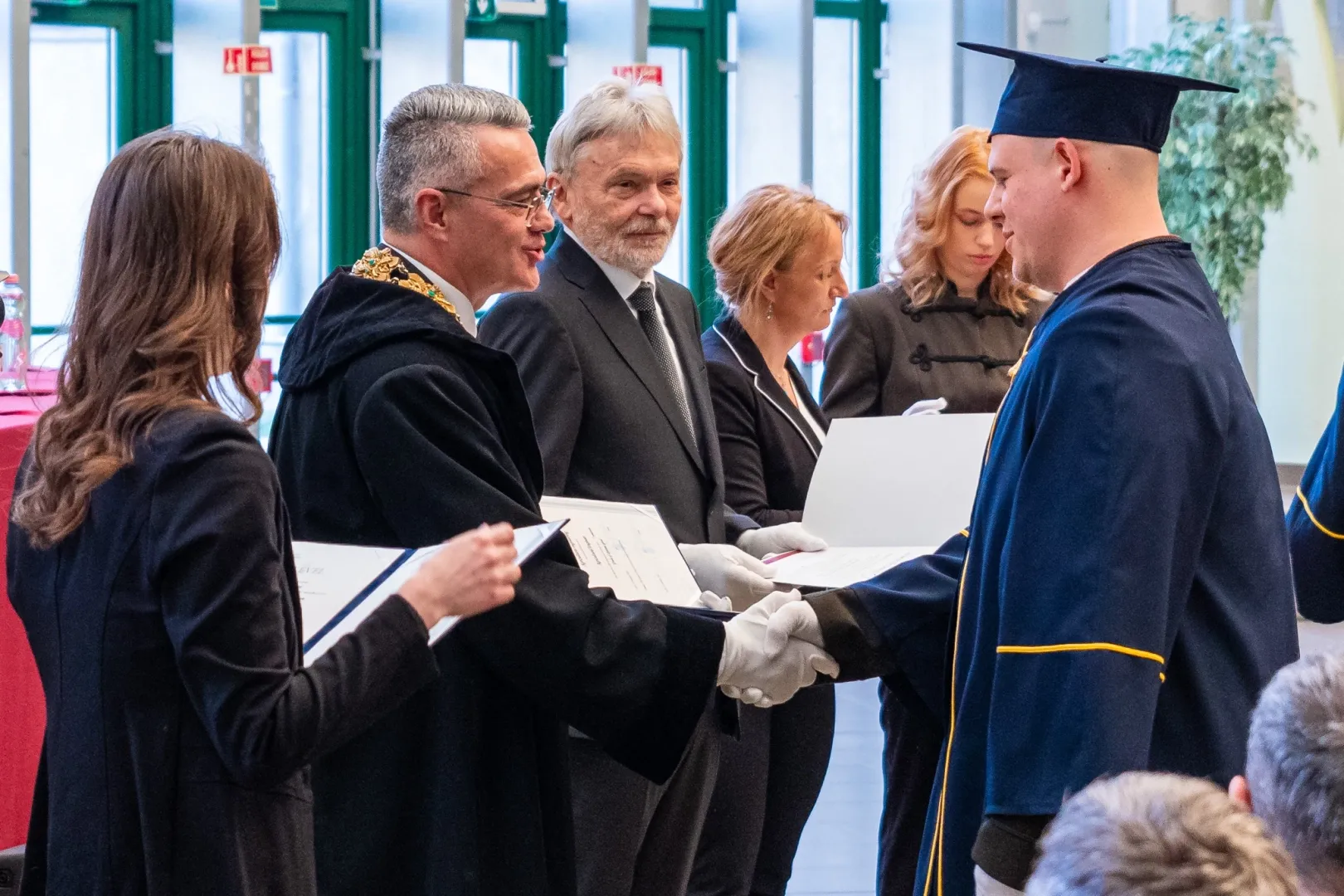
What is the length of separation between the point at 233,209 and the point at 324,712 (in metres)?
0.54

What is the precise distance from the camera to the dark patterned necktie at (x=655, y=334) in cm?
296

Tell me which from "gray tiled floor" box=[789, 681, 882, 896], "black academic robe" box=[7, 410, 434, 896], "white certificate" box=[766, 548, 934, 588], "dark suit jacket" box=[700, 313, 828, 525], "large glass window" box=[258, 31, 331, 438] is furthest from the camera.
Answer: "large glass window" box=[258, 31, 331, 438]

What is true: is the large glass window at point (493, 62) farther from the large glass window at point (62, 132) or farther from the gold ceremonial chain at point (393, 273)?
the gold ceremonial chain at point (393, 273)

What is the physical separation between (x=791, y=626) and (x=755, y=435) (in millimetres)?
1020

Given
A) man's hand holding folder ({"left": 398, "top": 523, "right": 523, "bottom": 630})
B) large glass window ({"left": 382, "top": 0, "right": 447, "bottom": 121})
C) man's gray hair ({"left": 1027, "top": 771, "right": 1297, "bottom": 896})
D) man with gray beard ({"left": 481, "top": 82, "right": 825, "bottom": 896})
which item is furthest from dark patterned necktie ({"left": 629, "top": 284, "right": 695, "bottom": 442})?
large glass window ({"left": 382, "top": 0, "right": 447, "bottom": 121})

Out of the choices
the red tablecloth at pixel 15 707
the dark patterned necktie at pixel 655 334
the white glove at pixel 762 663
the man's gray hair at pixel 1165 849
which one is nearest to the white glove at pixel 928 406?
the dark patterned necktie at pixel 655 334

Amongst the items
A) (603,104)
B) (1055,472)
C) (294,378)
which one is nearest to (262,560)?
(294,378)

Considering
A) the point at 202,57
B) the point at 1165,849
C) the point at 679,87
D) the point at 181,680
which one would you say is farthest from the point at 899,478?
the point at 679,87

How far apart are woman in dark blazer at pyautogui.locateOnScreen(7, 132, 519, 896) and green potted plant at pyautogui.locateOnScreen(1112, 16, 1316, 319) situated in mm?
7148

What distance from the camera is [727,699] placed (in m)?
2.49

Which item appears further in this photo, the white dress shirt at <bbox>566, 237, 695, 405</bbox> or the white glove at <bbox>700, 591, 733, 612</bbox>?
the white dress shirt at <bbox>566, 237, 695, 405</bbox>

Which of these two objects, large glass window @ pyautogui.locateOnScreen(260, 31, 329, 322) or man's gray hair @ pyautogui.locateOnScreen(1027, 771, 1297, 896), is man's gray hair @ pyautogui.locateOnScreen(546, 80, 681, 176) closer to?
man's gray hair @ pyautogui.locateOnScreen(1027, 771, 1297, 896)

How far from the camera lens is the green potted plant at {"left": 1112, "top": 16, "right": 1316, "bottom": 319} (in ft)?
26.2

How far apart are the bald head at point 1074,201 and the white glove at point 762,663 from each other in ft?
2.43
